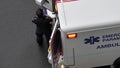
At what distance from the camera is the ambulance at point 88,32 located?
17.3 feet

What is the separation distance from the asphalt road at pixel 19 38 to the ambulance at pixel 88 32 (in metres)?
2.00

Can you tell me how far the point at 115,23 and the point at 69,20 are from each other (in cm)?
81

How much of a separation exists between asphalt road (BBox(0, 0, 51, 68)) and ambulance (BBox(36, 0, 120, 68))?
2.00 m

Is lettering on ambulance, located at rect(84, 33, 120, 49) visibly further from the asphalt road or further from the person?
the asphalt road

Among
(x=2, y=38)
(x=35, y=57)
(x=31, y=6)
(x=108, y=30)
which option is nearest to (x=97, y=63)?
(x=108, y=30)

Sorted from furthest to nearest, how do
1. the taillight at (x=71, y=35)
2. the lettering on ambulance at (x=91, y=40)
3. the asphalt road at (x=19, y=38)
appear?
1. the asphalt road at (x=19, y=38)
2. the lettering on ambulance at (x=91, y=40)
3. the taillight at (x=71, y=35)

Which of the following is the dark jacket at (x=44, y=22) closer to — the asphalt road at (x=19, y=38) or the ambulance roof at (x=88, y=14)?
the asphalt road at (x=19, y=38)

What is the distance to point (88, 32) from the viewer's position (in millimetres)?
5332

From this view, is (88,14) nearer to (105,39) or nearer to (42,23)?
(105,39)

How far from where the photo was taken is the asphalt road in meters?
7.62

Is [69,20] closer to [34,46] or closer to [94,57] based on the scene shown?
[94,57]

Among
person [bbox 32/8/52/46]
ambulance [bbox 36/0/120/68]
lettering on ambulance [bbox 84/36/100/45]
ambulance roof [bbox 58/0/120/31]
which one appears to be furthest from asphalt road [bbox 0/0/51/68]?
ambulance roof [bbox 58/0/120/31]

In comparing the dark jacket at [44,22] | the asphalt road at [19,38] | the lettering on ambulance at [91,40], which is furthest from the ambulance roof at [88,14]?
the asphalt road at [19,38]

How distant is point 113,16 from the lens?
5.37 meters
